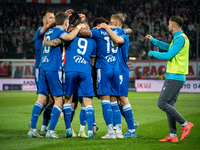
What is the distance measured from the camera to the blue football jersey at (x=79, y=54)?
5207mm

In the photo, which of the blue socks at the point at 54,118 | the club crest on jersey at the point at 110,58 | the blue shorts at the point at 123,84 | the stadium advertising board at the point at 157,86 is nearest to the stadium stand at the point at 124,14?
the stadium advertising board at the point at 157,86

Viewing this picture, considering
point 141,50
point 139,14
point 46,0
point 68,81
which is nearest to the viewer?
point 68,81

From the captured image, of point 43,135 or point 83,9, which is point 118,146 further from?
point 83,9

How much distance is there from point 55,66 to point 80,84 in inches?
22.5

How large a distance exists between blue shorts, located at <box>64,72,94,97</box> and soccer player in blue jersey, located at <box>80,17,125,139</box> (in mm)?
205

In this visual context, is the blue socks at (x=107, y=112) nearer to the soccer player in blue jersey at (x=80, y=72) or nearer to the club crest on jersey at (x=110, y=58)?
the soccer player in blue jersey at (x=80, y=72)

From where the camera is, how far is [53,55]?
17.5 feet

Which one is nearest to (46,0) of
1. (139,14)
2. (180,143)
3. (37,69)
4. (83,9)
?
(83,9)

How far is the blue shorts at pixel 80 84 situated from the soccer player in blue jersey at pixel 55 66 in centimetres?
15

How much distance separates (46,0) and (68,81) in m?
26.3

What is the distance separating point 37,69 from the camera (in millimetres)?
5781

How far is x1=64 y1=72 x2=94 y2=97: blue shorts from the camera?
519cm

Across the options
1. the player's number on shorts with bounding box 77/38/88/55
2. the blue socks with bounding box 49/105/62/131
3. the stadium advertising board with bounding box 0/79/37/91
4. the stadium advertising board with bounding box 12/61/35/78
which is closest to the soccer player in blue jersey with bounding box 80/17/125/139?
the player's number on shorts with bounding box 77/38/88/55

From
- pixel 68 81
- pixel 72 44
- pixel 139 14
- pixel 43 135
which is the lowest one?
pixel 43 135
